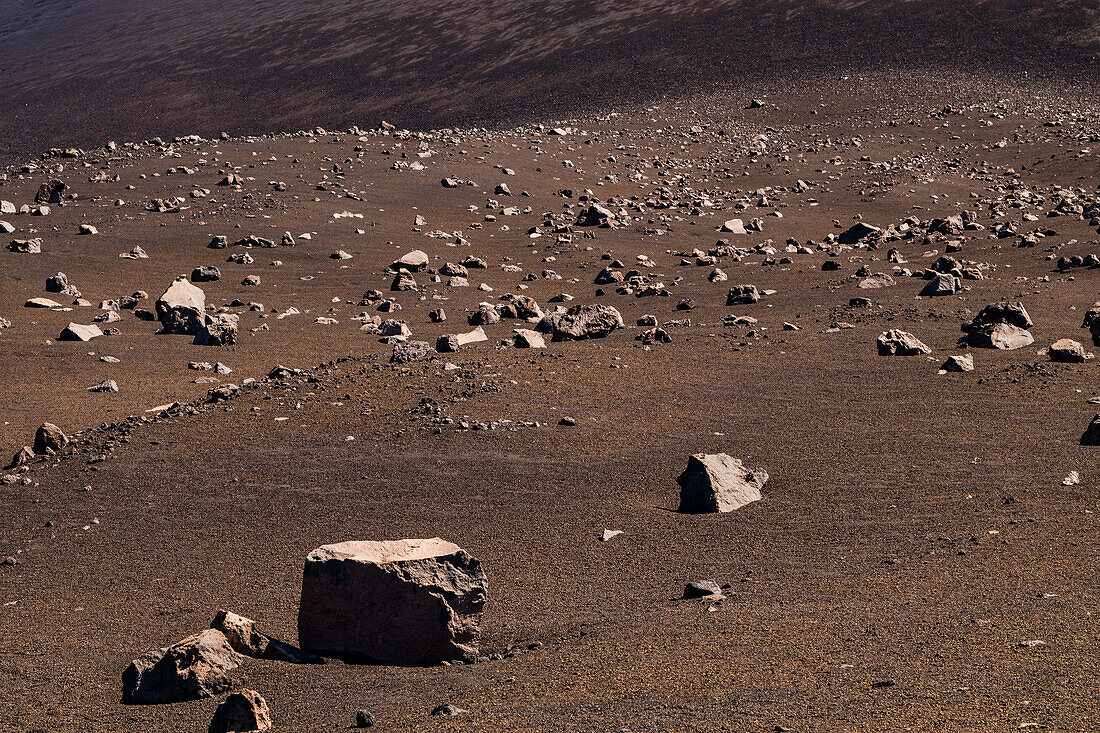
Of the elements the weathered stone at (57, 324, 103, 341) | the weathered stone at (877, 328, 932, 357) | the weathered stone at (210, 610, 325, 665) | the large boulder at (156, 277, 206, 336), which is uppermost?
the weathered stone at (210, 610, 325, 665)

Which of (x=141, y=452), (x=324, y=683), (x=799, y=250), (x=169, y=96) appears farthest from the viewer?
(x=169, y=96)

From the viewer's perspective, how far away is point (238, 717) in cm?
314

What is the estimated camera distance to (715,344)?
28.9ft

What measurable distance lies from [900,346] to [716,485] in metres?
3.46

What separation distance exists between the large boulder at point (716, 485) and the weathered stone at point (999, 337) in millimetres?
3539

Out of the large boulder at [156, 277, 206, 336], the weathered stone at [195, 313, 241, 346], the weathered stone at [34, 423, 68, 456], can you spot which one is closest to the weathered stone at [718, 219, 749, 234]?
the large boulder at [156, 277, 206, 336]

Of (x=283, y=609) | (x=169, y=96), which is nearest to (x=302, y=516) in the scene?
(x=283, y=609)

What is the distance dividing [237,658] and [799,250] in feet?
41.9

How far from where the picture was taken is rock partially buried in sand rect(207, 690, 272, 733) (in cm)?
314

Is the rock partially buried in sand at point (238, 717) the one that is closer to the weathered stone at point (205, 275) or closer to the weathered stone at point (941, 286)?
the weathered stone at point (941, 286)

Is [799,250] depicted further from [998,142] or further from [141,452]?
[998,142]

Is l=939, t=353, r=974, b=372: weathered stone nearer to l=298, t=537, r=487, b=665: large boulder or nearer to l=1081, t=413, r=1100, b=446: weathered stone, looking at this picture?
l=1081, t=413, r=1100, b=446: weathered stone

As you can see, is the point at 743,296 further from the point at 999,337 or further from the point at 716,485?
the point at 716,485

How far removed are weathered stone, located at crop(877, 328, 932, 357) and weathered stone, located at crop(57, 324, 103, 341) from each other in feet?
25.0
